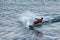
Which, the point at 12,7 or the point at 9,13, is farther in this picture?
the point at 12,7

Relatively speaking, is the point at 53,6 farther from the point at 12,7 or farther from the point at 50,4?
the point at 12,7

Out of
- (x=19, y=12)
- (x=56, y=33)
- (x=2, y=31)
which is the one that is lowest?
(x=56, y=33)

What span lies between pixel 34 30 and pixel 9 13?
23.6 ft

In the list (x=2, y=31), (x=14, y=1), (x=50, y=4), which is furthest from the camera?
(x=14, y=1)

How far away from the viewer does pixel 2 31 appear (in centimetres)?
1848

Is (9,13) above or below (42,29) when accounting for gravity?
above

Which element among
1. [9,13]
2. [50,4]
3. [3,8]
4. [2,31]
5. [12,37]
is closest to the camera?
[12,37]

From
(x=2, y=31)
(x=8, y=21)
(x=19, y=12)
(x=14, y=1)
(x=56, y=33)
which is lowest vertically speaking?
(x=56, y=33)

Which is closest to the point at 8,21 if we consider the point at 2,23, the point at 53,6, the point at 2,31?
the point at 2,23

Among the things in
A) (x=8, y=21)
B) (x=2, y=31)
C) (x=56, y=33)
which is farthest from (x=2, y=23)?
(x=56, y=33)

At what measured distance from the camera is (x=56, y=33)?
18.1 metres

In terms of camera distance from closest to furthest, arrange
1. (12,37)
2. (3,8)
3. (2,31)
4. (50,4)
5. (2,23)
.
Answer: (12,37) < (2,31) < (2,23) < (3,8) < (50,4)

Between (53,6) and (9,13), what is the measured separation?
7.08 meters

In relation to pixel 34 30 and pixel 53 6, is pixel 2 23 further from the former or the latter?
pixel 53 6
